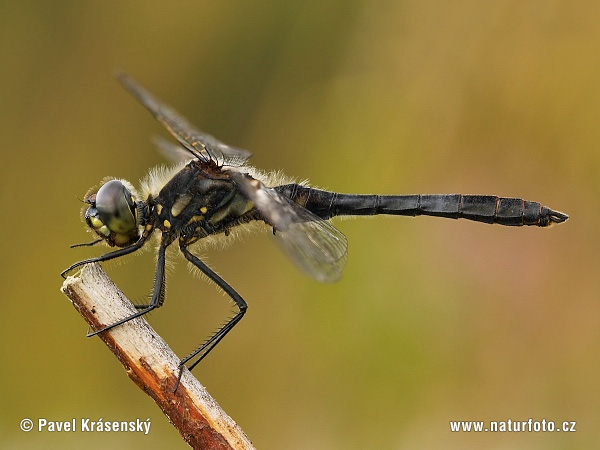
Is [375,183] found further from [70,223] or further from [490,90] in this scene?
[70,223]

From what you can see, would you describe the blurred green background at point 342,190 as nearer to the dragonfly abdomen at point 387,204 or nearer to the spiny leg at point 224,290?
the dragonfly abdomen at point 387,204

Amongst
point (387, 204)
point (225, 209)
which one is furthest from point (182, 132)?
point (387, 204)

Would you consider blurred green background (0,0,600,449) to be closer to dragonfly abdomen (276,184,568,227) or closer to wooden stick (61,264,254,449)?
dragonfly abdomen (276,184,568,227)

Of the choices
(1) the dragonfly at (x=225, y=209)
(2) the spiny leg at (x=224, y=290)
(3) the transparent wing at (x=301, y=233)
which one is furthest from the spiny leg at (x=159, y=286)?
(3) the transparent wing at (x=301, y=233)

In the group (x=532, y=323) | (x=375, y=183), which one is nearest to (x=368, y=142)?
(x=375, y=183)

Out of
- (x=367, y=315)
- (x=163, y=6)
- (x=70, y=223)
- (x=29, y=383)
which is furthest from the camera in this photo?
(x=163, y=6)

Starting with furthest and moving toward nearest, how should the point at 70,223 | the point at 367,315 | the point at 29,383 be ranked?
the point at 70,223
the point at 29,383
the point at 367,315

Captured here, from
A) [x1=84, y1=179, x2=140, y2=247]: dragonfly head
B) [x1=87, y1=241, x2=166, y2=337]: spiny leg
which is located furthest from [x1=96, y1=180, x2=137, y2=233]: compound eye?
[x1=87, y1=241, x2=166, y2=337]: spiny leg
